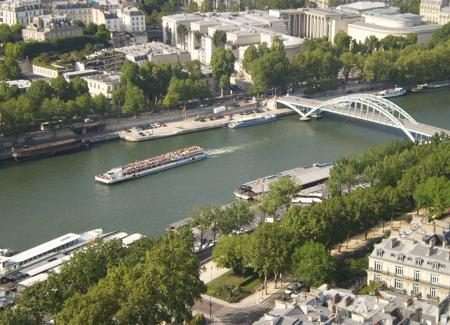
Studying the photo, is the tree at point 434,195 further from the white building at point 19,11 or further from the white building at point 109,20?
the white building at point 19,11

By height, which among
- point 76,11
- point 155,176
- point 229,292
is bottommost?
point 155,176

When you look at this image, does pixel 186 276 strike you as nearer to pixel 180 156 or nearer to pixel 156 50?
pixel 180 156

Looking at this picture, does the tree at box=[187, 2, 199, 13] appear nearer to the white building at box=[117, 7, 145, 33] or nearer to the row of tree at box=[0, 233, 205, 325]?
the white building at box=[117, 7, 145, 33]

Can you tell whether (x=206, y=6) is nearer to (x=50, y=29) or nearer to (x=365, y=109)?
(x=50, y=29)

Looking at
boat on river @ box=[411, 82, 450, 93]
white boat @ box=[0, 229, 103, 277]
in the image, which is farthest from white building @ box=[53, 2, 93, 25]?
white boat @ box=[0, 229, 103, 277]

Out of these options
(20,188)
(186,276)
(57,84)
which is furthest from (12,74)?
(186,276)

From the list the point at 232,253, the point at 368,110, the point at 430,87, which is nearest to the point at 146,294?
the point at 232,253

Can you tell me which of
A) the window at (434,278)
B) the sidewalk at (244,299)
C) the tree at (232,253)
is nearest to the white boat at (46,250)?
the sidewalk at (244,299)
